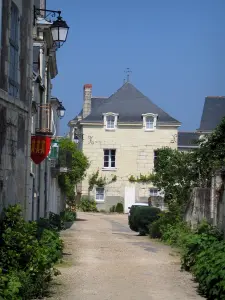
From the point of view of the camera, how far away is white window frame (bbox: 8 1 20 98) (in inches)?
471

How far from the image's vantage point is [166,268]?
50.2 feet

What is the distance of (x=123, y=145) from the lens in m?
53.2

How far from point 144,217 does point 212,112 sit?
29163mm

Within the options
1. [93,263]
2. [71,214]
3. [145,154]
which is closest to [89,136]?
[145,154]

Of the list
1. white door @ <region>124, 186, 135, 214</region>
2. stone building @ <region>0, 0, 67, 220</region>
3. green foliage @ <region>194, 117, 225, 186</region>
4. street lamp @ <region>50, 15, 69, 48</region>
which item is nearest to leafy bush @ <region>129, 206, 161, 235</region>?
green foliage @ <region>194, 117, 225, 186</region>

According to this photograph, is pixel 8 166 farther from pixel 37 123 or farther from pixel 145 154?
A: pixel 145 154

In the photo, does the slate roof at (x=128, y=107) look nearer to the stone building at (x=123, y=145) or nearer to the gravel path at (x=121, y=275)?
the stone building at (x=123, y=145)

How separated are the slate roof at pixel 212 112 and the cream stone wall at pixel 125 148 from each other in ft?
12.6

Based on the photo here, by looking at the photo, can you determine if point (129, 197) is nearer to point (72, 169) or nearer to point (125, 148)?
point (125, 148)

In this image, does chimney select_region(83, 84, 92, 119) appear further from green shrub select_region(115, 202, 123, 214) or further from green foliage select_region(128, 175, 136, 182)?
green shrub select_region(115, 202, 123, 214)

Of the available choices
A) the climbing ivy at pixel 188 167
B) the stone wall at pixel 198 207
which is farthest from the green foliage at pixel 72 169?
the stone wall at pixel 198 207

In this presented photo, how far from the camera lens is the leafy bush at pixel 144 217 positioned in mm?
28281

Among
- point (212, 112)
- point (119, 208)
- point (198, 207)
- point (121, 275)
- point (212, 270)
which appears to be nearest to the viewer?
point (212, 270)

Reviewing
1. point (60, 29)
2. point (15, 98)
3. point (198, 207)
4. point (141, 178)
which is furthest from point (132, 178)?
point (15, 98)
